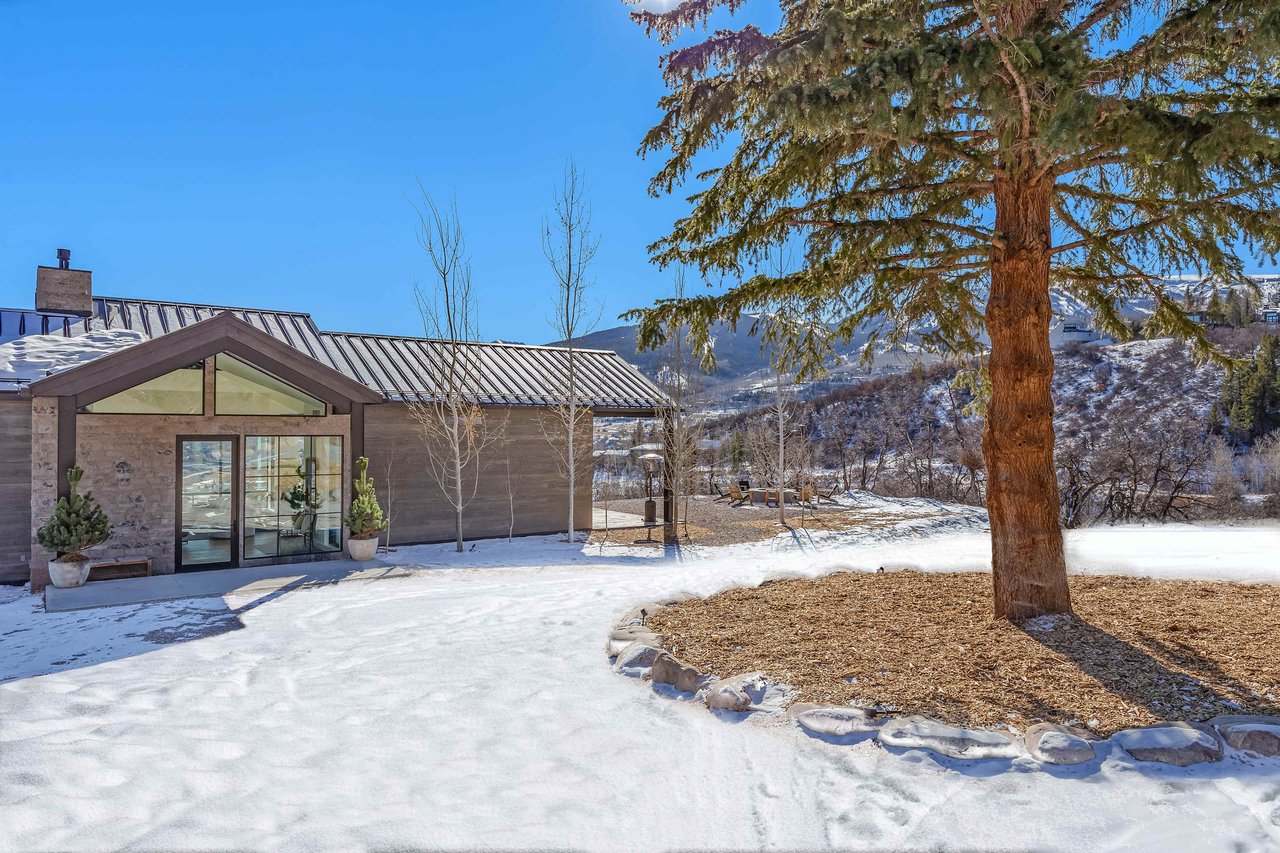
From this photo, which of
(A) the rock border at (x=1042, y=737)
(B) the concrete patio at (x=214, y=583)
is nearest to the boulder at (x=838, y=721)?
(A) the rock border at (x=1042, y=737)

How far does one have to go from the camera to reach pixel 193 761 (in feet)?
11.6

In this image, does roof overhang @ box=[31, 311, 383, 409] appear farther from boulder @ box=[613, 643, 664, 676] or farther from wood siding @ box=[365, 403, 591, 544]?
boulder @ box=[613, 643, 664, 676]

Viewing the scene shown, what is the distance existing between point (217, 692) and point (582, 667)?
2.40 m

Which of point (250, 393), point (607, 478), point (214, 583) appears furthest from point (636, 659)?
point (607, 478)

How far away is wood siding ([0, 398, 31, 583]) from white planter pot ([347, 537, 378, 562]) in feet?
13.3

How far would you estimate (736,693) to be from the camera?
4.08 meters

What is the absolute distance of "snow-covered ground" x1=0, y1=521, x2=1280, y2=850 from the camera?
2.79 m

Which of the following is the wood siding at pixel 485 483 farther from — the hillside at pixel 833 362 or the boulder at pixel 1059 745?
the boulder at pixel 1059 745

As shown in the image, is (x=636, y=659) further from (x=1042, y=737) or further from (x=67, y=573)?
(x=67, y=573)

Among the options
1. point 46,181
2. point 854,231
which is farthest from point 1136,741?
point 46,181

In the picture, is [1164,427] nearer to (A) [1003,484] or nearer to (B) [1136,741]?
(A) [1003,484]

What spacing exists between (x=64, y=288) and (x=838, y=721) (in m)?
14.2

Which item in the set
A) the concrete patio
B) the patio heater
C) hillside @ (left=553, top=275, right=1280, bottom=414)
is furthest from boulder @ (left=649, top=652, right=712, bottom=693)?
the patio heater

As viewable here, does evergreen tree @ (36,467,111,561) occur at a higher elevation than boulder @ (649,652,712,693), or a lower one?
higher
